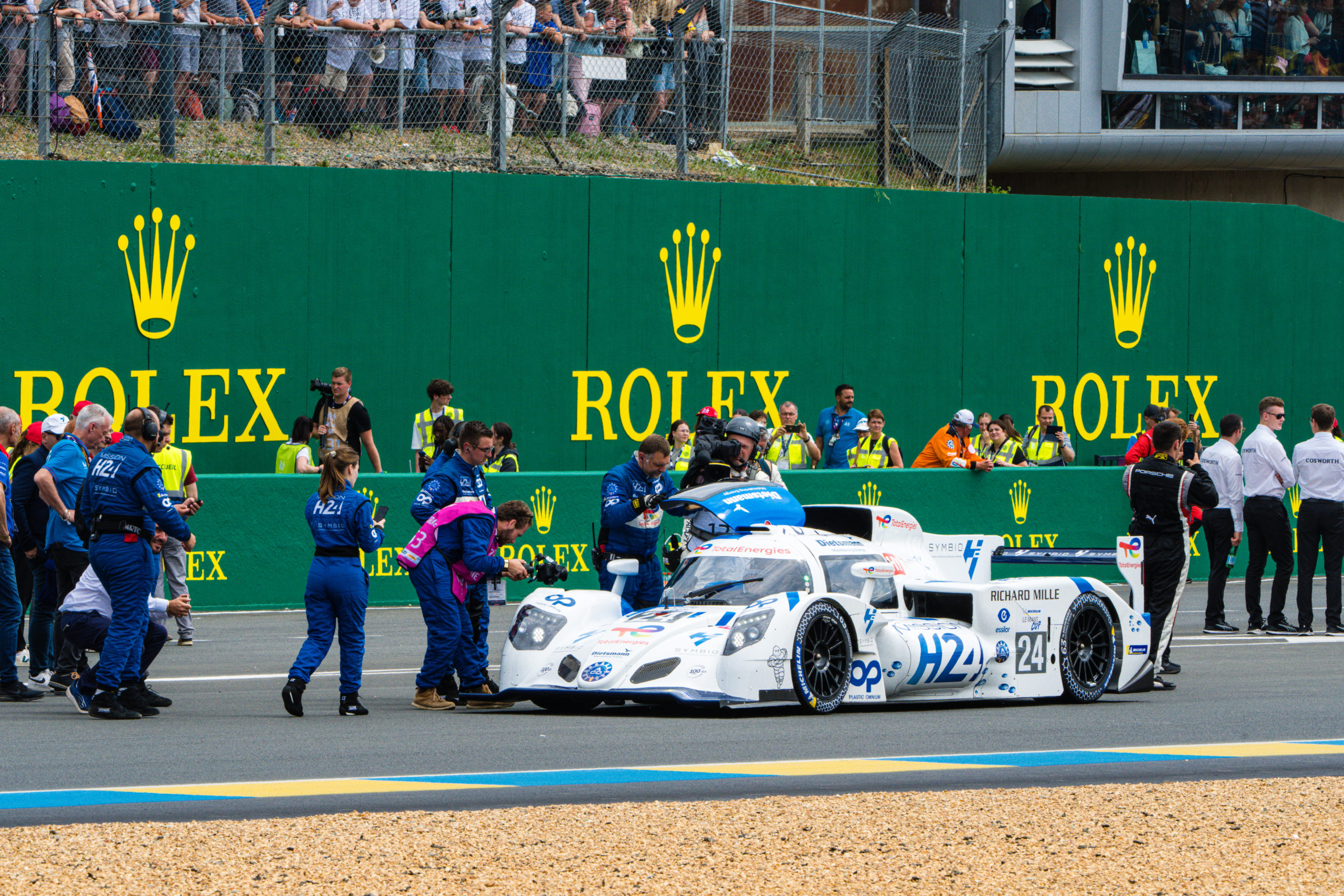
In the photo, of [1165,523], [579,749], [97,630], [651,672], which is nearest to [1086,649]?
[1165,523]

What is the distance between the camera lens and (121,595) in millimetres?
10039

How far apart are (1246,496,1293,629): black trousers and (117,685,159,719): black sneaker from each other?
387 inches

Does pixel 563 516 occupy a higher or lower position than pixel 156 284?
lower

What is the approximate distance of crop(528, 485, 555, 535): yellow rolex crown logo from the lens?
17703 millimetres

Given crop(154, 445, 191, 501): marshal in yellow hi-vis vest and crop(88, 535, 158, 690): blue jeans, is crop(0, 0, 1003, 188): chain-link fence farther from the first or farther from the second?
crop(88, 535, 158, 690): blue jeans

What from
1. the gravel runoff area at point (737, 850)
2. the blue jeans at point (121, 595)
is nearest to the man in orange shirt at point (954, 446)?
the blue jeans at point (121, 595)

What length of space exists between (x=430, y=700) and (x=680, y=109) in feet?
39.9

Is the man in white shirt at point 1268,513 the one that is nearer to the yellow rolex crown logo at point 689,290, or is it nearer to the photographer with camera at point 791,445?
the photographer with camera at point 791,445

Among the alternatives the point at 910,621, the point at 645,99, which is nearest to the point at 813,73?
the point at 645,99

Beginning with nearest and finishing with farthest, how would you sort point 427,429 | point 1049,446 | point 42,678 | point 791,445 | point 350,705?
point 350,705
point 42,678
point 427,429
point 791,445
point 1049,446

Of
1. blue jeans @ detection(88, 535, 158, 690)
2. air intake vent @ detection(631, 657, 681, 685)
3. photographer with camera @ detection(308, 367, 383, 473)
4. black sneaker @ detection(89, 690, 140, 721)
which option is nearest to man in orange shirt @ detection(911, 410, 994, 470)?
photographer with camera @ detection(308, 367, 383, 473)

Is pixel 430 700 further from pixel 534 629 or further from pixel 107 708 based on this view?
pixel 107 708

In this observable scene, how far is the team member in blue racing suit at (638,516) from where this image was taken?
11.5 m

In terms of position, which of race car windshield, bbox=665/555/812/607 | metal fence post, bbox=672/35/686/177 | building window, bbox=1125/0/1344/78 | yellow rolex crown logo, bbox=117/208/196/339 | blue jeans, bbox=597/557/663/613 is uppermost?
building window, bbox=1125/0/1344/78
